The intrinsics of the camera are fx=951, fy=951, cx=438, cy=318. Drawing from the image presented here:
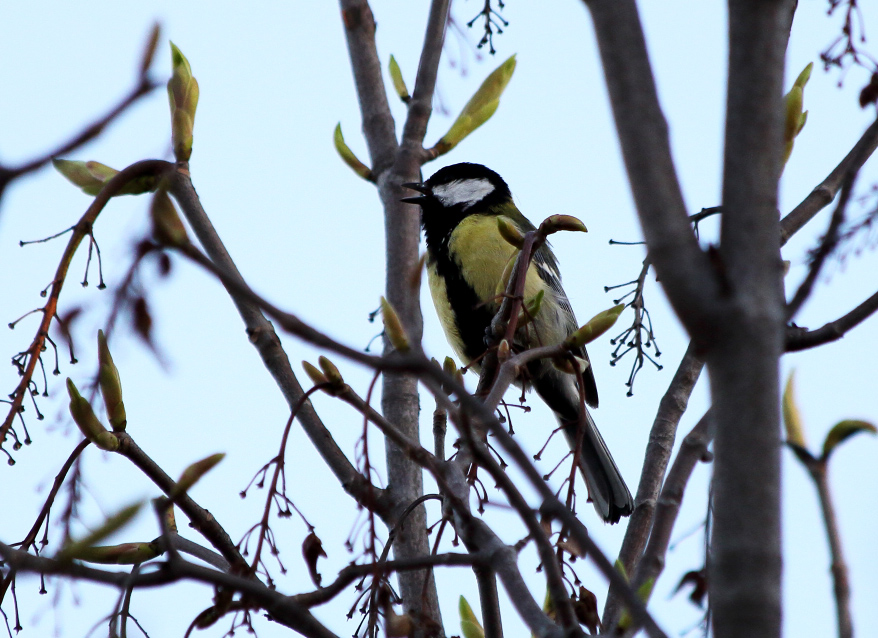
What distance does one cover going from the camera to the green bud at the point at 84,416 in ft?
5.76

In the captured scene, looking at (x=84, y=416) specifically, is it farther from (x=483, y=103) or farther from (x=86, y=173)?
(x=483, y=103)

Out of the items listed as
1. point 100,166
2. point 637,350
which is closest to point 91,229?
point 100,166

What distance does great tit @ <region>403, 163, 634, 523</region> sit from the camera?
4297 mm

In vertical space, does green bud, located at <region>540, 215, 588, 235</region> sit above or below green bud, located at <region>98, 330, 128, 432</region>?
above

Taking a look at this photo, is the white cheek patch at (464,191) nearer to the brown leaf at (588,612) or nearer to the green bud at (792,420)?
the brown leaf at (588,612)

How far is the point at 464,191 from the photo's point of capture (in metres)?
5.20

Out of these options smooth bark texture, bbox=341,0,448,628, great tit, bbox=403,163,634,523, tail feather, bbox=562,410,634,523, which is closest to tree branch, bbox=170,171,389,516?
smooth bark texture, bbox=341,0,448,628

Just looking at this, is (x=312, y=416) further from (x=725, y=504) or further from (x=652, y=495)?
(x=725, y=504)

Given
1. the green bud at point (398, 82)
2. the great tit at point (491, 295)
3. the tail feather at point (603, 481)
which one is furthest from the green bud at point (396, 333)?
the tail feather at point (603, 481)

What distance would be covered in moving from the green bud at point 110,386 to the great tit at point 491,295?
7.85 ft

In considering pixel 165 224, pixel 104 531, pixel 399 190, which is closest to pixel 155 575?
pixel 104 531

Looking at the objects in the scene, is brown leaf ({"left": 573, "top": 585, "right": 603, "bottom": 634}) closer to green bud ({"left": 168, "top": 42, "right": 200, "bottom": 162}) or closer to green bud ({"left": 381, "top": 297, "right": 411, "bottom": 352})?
green bud ({"left": 381, "top": 297, "right": 411, "bottom": 352})

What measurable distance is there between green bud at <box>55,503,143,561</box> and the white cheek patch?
4.04 m

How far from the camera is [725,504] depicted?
0.88 metres
